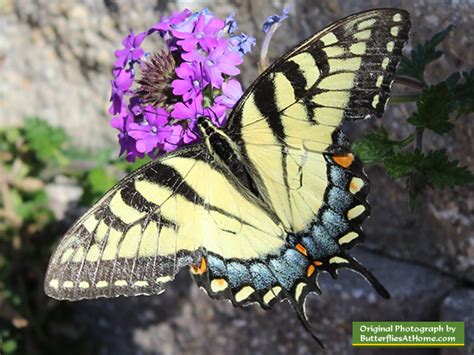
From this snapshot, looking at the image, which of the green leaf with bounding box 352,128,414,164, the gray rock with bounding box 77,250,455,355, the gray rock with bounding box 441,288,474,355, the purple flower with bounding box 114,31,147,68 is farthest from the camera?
the gray rock with bounding box 77,250,455,355

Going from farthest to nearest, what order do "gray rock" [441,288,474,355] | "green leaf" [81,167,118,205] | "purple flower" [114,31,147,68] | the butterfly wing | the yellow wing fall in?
1. "green leaf" [81,167,118,205]
2. "gray rock" [441,288,474,355]
3. "purple flower" [114,31,147,68]
4. the butterfly wing
5. the yellow wing

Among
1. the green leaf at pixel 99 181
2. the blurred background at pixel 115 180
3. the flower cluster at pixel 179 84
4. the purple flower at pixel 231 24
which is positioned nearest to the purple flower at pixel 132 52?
the flower cluster at pixel 179 84

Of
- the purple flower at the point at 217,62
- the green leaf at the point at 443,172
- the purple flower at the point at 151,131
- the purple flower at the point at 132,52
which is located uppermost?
the purple flower at the point at 132,52

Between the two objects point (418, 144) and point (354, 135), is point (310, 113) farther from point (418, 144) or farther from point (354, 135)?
point (354, 135)

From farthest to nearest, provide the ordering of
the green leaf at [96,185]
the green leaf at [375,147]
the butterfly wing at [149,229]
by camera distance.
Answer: the green leaf at [96,185] < the green leaf at [375,147] < the butterfly wing at [149,229]

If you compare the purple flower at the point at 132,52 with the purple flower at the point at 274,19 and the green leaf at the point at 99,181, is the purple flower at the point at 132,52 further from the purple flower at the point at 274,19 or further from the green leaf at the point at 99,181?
the green leaf at the point at 99,181

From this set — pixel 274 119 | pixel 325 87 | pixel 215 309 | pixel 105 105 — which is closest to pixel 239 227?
pixel 274 119

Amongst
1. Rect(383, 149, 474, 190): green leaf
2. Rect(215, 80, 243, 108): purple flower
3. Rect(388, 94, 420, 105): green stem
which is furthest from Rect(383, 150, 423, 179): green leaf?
Rect(215, 80, 243, 108): purple flower

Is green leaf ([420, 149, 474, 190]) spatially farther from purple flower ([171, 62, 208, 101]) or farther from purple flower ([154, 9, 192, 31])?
purple flower ([154, 9, 192, 31])
